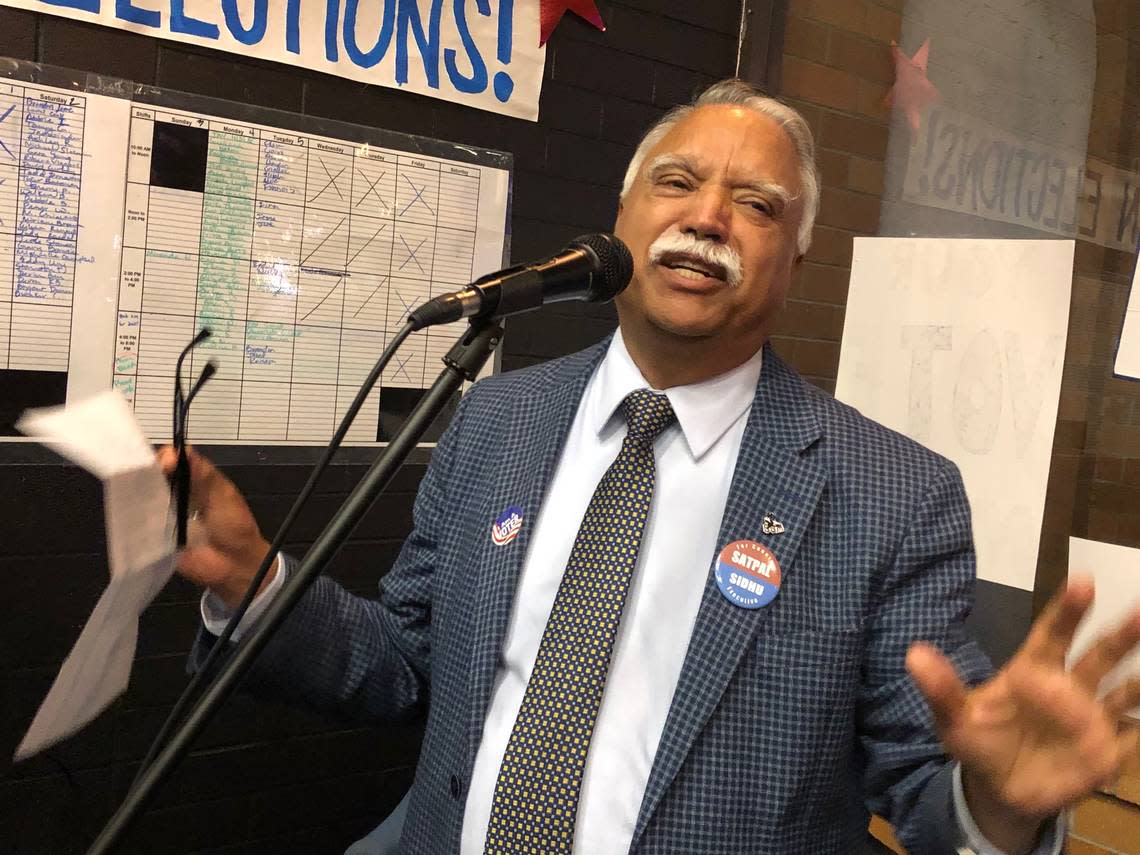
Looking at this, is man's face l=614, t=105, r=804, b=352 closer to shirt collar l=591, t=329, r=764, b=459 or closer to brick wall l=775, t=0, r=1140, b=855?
shirt collar l=591, t=329, r=764, b=459

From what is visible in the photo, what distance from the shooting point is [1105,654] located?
81cm

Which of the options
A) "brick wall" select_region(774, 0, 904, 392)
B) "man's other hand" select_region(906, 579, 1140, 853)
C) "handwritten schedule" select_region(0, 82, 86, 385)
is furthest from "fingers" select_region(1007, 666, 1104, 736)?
"handwritten schedule" select_region(0, 82, 86, 385)

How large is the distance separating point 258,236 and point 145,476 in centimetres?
125

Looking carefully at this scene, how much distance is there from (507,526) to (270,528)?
83 cm

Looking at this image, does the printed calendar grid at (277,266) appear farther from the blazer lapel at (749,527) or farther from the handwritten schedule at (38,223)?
the blazer lapel at (749,527)

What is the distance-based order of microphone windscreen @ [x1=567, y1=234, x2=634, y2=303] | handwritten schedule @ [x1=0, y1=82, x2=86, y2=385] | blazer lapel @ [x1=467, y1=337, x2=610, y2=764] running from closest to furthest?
microphone windscreen @ [x1=567, y1=234, x2=634, y2=303]
blazer lapel @ [x1=467, y1=337, x2=610, y2=764]
handwritten schedule @ [x1=0, y1=82, x2=86, y2=385]

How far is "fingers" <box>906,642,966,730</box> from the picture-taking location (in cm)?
85

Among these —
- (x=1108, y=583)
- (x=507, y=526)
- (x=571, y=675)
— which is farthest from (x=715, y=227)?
(x=1108, y=583)

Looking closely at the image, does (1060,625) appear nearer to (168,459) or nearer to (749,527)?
(749,527)

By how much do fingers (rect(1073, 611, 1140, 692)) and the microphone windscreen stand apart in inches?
22.3

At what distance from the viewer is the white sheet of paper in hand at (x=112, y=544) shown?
0.81 m

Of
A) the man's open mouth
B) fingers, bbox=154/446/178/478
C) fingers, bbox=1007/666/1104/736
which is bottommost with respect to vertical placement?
fingers, bbox=1007/666/1104/736

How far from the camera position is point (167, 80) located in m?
1.87

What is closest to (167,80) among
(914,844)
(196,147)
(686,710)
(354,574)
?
(196,147)
